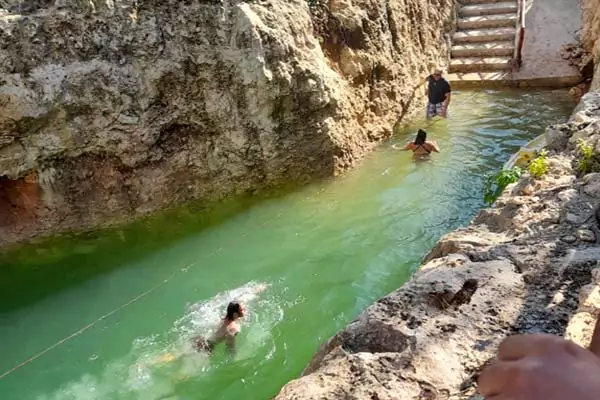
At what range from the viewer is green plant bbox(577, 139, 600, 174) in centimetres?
453

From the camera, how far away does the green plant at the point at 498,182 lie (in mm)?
6121

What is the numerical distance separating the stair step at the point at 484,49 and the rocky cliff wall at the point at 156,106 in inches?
183

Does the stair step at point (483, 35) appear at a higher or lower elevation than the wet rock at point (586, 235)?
higher

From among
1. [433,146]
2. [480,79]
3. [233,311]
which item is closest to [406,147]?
[433,146]

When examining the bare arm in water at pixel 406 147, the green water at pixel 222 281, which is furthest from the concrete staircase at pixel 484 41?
the green water at pixel 222 281

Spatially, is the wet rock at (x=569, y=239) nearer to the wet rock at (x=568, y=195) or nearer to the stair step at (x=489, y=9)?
the wet rock at (x=568, y=195)

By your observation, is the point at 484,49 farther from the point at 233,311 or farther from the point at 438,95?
the point at 233,311

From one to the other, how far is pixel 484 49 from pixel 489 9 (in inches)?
48.2

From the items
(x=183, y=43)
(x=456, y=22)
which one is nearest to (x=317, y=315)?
(x=183, y=43)

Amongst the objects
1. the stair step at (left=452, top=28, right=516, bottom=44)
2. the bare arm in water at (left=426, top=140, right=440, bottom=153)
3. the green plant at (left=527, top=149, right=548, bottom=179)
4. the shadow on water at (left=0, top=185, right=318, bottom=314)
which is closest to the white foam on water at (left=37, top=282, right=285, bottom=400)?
the shadow on water at (left=0, top=185, right=318, bottom=314)

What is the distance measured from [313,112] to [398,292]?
4.89 meters

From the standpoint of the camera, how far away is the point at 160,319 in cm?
573

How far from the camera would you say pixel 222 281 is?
6.22 metres

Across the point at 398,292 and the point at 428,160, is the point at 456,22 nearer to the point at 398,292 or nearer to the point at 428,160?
the point at 428,160
